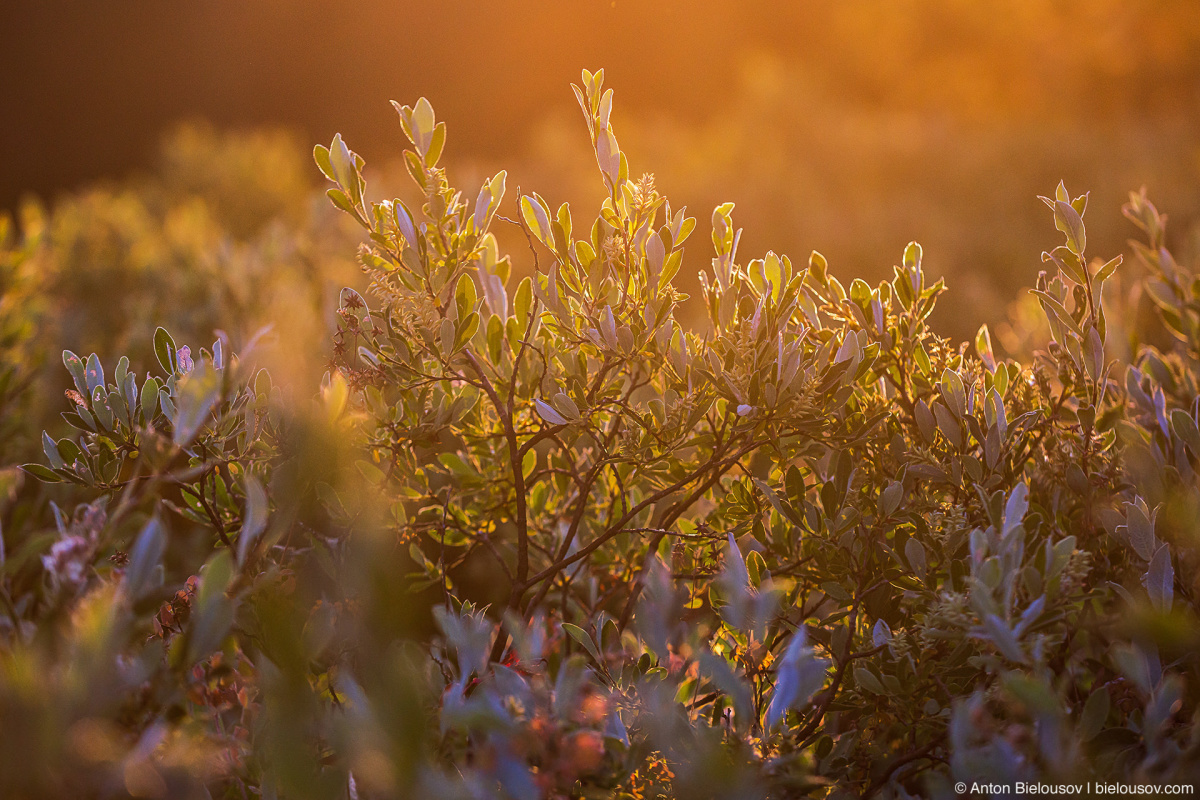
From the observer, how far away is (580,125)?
1148 centimetres

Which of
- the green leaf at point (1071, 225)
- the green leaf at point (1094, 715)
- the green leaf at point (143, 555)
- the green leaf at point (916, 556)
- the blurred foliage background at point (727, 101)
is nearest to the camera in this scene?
the green leaf at point (143, 555)

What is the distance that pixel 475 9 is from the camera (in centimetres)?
1490

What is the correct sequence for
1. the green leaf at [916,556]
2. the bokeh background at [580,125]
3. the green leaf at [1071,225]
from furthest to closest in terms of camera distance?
the bokeh background at [580,125], the green leaf at [1071,225], the green leaf at [916,556]

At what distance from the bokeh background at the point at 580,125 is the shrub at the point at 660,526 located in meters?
0.41

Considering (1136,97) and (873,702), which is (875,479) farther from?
(1136,97)

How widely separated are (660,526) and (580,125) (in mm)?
11075

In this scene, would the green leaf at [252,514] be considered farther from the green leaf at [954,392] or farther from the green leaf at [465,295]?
the green leaf at [954,392]

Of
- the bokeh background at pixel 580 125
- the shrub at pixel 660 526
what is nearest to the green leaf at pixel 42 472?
the shrub at pixel 660 526

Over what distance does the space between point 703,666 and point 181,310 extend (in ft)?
13.3

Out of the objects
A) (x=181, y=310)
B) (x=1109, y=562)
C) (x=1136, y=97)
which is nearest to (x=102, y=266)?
(x=181, y=310)

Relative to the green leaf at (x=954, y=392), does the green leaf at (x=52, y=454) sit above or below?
below

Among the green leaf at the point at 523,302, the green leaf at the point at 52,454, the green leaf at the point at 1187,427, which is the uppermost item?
the green leaf at the point at 523,302

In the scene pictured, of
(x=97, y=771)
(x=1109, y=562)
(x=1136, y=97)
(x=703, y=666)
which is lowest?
(x=97, y=771)

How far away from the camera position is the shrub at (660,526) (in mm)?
774
